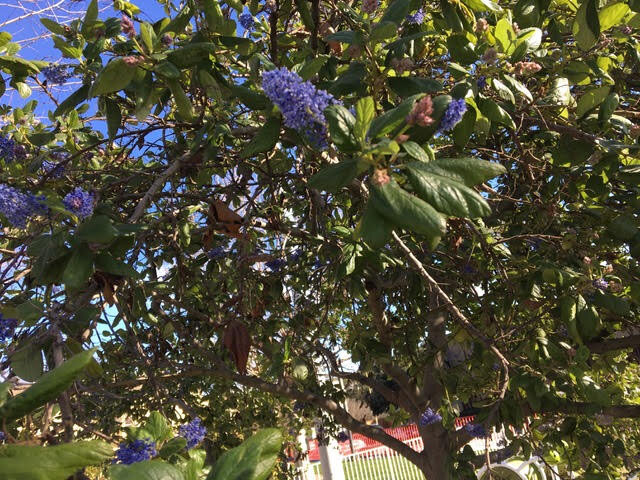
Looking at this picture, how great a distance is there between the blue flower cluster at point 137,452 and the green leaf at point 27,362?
0.44 m

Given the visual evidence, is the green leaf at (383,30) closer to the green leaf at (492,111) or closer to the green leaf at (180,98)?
the green leaf at (492,111)

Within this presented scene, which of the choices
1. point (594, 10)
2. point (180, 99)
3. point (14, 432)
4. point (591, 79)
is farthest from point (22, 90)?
point (591, 79)

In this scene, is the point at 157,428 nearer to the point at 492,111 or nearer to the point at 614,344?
the point at 492,111

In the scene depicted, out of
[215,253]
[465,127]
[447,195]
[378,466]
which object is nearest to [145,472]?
[447,195]

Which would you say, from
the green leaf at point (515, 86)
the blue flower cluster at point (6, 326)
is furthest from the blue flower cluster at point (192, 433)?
the green leaf at point (515, 86)

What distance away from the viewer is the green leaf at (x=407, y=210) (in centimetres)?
109

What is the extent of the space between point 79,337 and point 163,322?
1.40 meters

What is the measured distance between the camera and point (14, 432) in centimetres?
277

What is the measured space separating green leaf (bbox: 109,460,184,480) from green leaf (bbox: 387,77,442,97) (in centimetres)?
138

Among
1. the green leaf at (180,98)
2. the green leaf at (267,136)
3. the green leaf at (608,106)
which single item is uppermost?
the green leaf at (180,98)

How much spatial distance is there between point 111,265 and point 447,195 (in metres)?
0.96

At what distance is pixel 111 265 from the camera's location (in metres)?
1.51

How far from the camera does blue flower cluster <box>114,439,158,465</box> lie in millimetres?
1236

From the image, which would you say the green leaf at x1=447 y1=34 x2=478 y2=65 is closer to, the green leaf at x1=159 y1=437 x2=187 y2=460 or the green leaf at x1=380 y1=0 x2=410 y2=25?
the green leaf at x1=380 y1=0 x2=410 y2=25
